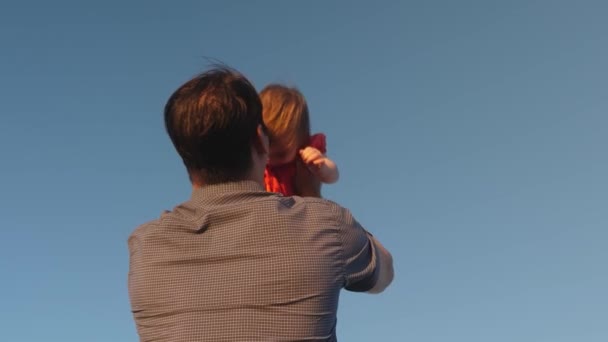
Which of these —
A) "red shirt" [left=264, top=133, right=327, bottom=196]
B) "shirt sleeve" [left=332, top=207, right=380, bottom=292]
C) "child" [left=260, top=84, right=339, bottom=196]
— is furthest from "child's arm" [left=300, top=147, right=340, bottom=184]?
"shirt sleeve" [left=332, top=207, right=380, bottom=292]

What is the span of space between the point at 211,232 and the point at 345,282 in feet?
1.99

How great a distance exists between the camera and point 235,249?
3352 millimetres

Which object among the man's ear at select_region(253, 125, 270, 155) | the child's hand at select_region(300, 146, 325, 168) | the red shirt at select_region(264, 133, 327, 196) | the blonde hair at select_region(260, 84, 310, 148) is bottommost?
the red shirt at select_region(264, 133, 327, 196)

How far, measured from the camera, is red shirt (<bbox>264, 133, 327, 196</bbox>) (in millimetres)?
A: 4414

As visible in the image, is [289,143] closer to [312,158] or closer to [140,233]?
[312,158]

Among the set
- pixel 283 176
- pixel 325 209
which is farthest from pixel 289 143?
pixel 325 209

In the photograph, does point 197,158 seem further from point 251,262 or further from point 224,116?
point 251,262

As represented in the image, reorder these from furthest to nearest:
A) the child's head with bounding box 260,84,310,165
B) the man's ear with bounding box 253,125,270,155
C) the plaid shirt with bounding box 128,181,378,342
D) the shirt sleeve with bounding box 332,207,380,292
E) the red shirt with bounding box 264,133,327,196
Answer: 1. the red shirt with bounding box 264,133,327,196
2. the child's head with bounding box 260,84,310,165
3. the man's ear with bounding box 253,125,270,155
4. the shirt sleeve with bounding box 332,207,380,292
5. the plaid shirt with bounding box 128,181,378,342

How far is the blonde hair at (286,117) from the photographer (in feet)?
13.9

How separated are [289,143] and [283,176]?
0.22 m

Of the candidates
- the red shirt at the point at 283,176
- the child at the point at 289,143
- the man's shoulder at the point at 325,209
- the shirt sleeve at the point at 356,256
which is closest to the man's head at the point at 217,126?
the man's shoulder at the point at 325,209

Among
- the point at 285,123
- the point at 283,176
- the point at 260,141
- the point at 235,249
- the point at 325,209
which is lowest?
the point at 235,249

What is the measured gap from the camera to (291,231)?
336 cm

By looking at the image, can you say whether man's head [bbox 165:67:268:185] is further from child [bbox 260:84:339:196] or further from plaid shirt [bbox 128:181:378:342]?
child [bbox 260:84:339:196]
